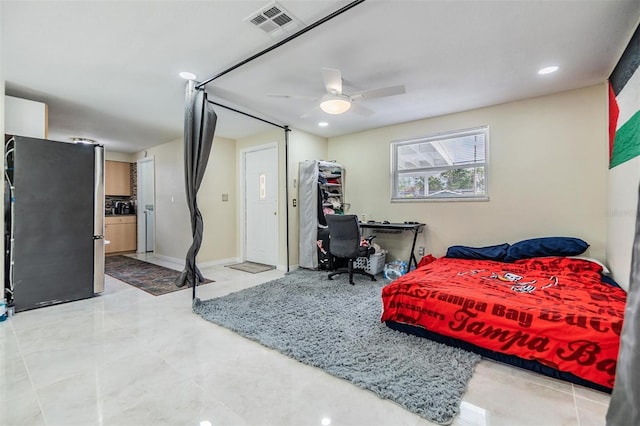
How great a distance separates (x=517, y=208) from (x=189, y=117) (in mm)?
4203

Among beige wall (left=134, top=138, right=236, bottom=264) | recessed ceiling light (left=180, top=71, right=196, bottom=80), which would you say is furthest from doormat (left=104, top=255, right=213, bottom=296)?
recessed ceiling light (left=180, top=71, right=196, bottom=80)

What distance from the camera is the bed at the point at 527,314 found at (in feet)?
5.65

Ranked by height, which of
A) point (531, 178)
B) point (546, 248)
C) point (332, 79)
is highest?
point (332, 79)

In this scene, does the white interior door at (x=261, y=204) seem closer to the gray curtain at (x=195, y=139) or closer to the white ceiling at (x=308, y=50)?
the white ceiling at (x=308, y=50)

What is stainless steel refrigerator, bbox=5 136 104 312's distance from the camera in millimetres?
2926

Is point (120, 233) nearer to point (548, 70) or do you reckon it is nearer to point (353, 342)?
point (353, 342)

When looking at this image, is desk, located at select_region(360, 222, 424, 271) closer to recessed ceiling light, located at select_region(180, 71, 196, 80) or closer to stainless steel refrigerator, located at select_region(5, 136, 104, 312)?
recessed ceiling light, located at select_region(180, 71, 196, 80)

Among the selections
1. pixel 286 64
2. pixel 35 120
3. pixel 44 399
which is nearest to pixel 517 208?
pixel 286 64

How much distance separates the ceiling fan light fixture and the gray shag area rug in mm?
2067

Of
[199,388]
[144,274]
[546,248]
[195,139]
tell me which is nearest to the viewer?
[199,388]

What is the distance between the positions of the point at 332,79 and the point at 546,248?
3.10 m

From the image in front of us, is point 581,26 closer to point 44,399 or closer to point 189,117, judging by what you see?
point 189,117

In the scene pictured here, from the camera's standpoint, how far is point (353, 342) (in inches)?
89.7

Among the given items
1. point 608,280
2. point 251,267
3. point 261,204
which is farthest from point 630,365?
point 261,204
